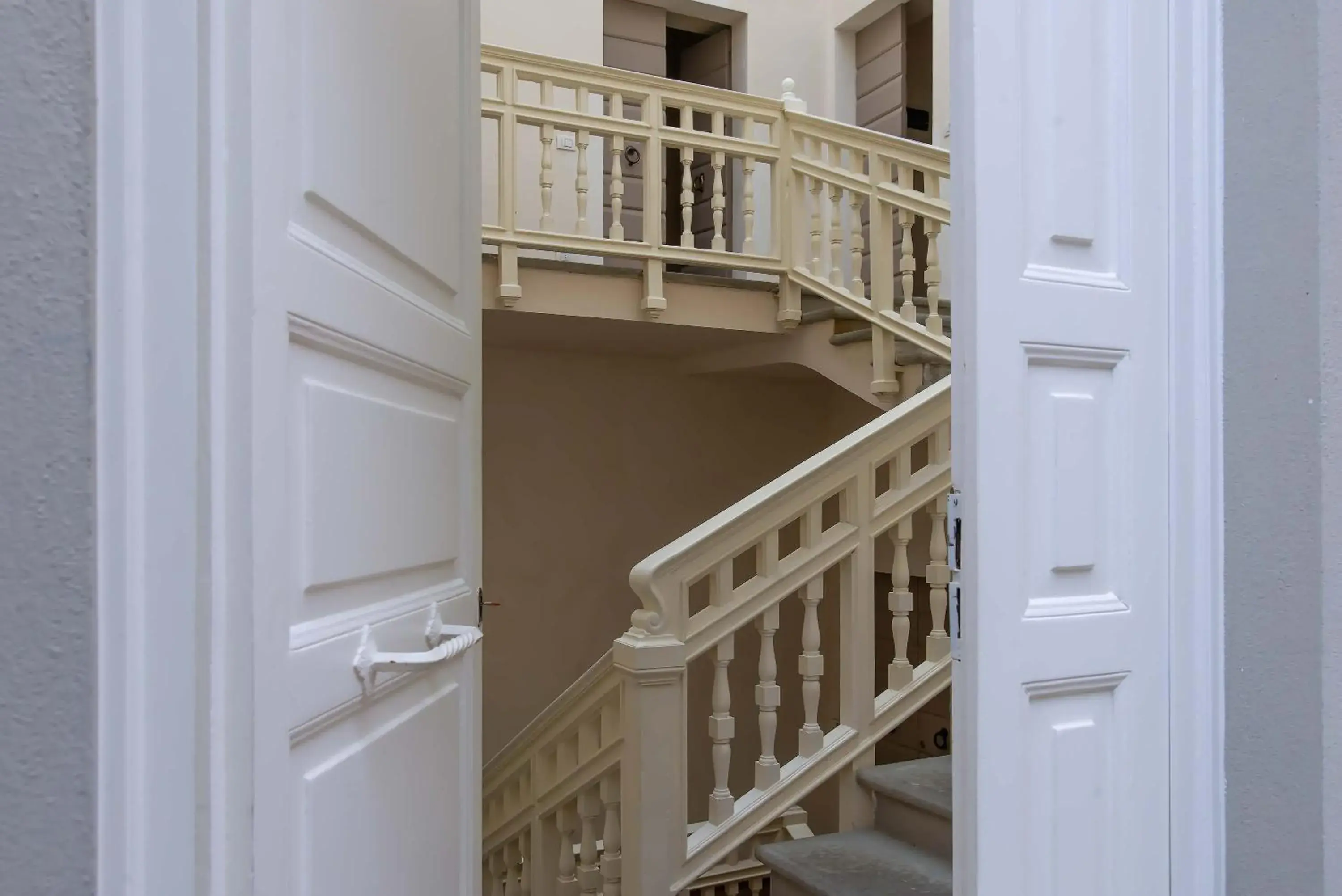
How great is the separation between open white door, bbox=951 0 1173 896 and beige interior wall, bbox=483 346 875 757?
4.43m

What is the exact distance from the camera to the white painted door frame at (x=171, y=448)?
63 cm

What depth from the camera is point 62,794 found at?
62 cm

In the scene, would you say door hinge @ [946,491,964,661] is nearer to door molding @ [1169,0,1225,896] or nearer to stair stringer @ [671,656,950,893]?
door molding @ [1169,0,1225,896]

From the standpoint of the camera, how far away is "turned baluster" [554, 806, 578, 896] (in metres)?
2.86

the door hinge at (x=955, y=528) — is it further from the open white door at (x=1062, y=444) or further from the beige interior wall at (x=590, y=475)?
the beige interior wall at (x=590, y=475)

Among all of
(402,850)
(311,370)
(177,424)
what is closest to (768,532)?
(402,850)

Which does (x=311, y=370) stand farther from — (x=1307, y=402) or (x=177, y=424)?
(x=1307, y=402)

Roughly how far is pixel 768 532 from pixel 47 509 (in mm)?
2144

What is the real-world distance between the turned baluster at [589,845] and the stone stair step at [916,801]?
0.76 meters

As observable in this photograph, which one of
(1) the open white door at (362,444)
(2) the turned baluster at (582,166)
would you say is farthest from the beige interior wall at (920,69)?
(1) the open white door at (362,444)

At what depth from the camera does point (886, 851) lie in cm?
247

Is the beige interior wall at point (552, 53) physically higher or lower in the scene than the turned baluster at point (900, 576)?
higher

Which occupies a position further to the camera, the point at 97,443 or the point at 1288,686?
the point at 1288,686

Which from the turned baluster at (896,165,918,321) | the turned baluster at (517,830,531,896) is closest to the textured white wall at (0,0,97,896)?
the turned baluster at (517,830,531,896)
